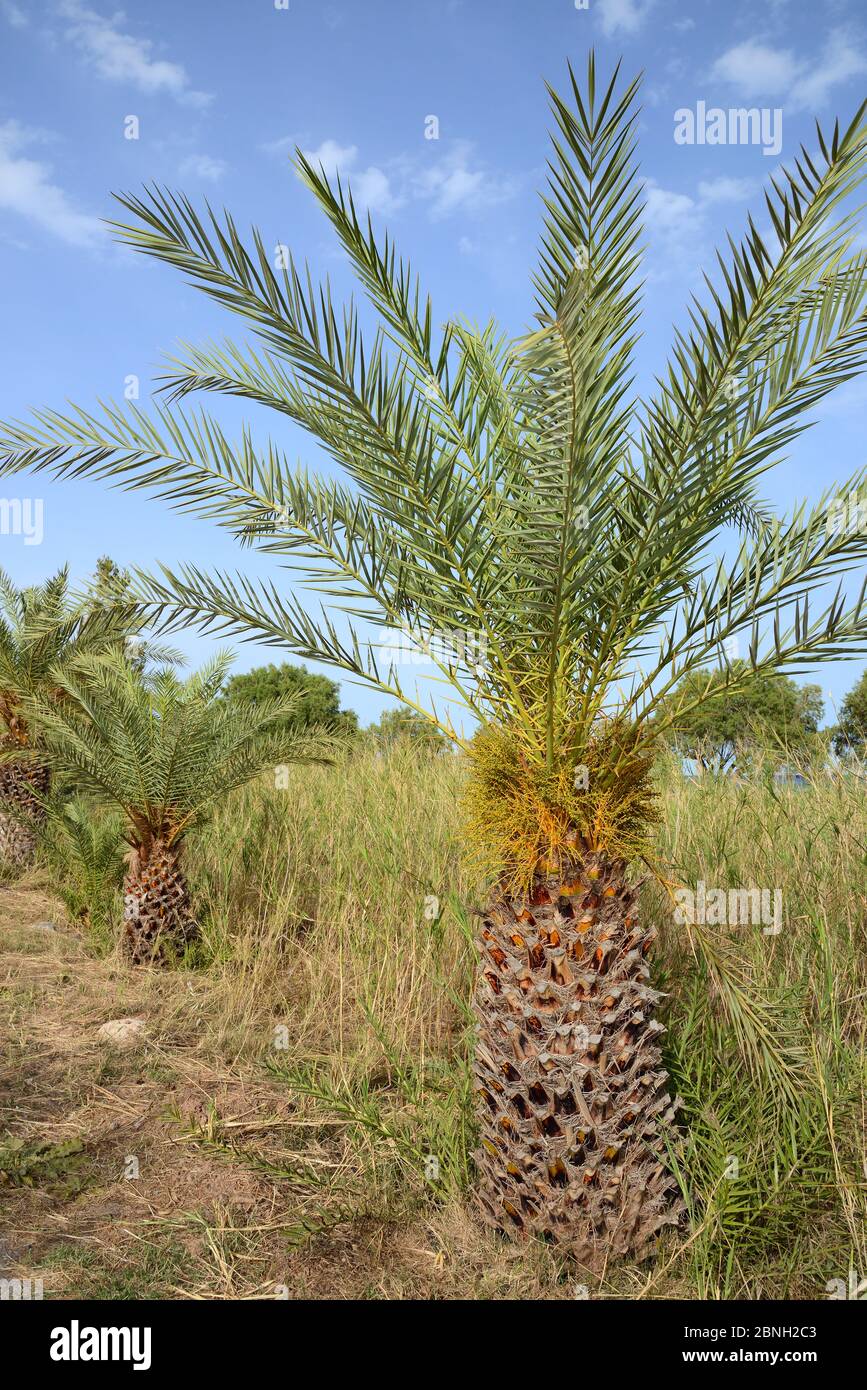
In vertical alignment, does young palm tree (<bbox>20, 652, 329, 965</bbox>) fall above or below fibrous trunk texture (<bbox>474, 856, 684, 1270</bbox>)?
above

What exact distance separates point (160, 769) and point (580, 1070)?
3679 millimetres

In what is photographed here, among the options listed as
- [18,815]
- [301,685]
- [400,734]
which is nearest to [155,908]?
[400,734]

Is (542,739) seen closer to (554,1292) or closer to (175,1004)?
(554,1292)

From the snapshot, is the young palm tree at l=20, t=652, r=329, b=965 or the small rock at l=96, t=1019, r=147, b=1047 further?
the young palm tree at l=20, t=652, r=329, b=965

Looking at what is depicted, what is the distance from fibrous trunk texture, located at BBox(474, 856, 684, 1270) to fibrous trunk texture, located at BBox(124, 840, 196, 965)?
3474mm

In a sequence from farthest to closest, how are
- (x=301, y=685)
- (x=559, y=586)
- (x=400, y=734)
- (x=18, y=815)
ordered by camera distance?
(x=301, y=685), (x=18, y=815), (x=400, y=734), (x=559, y=586)

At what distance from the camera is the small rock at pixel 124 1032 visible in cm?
468

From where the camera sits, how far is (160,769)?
18.5 feet

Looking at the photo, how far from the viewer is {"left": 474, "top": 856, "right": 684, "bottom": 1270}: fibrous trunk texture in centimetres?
274

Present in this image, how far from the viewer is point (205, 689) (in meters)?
6.30

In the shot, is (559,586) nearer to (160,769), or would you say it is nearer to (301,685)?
(160,769)

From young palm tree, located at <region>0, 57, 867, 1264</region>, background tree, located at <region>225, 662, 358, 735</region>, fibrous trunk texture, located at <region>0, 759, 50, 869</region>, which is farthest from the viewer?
background tree, located at <region>225, 662, 358, 735</region>

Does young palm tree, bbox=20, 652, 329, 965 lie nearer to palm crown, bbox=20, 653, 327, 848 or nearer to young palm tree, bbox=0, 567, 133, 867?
palm crown, bbox=20, 653, 327, 848

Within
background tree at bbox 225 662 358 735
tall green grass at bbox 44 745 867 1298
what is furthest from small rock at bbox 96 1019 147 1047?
background tree at bbox 225 662 358 735
